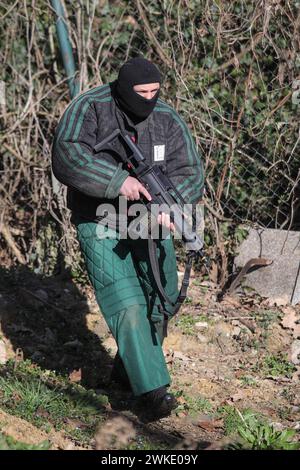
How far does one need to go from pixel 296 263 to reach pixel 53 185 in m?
2.16

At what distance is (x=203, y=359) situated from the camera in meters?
6.12

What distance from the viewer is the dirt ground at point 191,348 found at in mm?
5254

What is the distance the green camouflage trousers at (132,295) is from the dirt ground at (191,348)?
0.33 meters

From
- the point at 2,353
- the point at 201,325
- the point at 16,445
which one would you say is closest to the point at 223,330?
the point at 201,325

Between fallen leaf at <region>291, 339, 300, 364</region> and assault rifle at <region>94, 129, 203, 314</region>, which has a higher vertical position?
assault rifle at <region>94, 129, 203, 314</region>

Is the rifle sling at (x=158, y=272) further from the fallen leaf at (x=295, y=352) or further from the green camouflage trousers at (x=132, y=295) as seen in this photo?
the fallen leaf at (x=295, y=352)

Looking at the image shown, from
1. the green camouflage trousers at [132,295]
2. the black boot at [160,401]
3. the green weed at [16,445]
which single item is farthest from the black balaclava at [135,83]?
the green weed at [16,445]

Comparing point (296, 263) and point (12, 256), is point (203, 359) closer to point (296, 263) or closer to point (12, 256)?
point (296, 263)

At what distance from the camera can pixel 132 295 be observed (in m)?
4.84

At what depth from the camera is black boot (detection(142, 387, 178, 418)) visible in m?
4.81

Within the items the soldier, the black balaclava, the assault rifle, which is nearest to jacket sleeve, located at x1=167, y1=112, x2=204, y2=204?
the soldier

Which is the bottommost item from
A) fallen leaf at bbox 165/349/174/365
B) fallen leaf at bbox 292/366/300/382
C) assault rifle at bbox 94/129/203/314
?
fallen leaf at bbox 292/366/300/382

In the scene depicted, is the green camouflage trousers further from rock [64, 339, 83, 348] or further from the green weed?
rock [64, 339, 83, 348]

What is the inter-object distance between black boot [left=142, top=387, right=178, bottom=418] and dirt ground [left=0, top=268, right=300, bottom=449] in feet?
0.33
